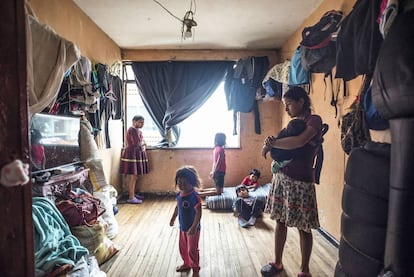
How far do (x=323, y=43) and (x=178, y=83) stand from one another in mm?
2571

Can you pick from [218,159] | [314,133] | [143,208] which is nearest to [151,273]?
[314,133]

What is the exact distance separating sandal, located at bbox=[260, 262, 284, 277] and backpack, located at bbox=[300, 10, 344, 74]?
1.64 meters

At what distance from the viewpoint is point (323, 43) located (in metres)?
2.22

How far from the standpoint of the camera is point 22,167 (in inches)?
27.8

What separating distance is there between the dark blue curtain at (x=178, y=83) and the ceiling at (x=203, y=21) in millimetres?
287

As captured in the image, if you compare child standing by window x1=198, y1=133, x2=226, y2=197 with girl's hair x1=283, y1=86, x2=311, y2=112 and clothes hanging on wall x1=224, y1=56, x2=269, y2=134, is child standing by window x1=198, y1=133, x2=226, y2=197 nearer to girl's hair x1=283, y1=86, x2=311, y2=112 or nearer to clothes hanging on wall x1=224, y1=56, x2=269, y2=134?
clothes hanging on wall x1=224, y1=56, x2=269, y2=134

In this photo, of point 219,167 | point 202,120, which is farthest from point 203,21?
point 219,167

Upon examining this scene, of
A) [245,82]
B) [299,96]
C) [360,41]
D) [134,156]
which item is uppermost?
[245,82]

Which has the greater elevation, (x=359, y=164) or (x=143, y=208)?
(x=359, y=164)

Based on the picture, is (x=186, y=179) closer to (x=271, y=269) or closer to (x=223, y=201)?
(x=271, y=269)

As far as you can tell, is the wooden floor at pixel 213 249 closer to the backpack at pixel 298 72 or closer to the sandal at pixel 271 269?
the sandal at pixel 271 269

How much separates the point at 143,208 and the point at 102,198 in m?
1.14

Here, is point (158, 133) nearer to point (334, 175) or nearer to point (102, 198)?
point (102, 198)

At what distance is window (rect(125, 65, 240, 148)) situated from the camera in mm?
4586
